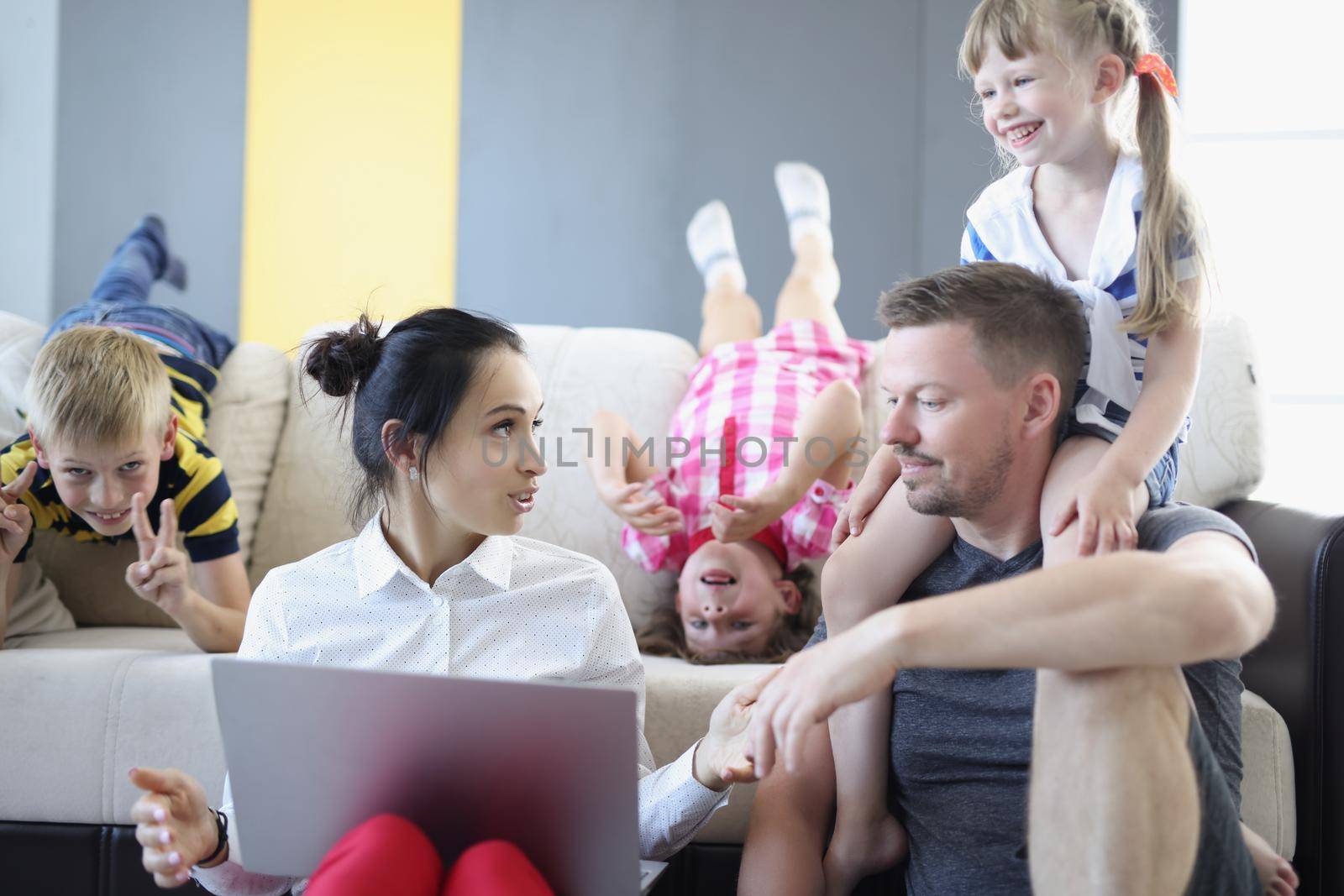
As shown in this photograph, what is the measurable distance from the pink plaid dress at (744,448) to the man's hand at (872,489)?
1.91 feet

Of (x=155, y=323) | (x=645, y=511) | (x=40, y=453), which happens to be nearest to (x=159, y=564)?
(x=40, y=453)

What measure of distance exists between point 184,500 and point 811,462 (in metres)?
1.07

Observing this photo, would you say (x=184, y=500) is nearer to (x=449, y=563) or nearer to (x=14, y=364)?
(x=14, y=364)

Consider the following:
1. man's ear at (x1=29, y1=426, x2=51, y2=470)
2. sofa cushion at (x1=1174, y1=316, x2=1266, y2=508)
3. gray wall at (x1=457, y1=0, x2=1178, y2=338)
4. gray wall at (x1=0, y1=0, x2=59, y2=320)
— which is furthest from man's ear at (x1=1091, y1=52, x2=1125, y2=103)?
gray wall at (x1=0, y1=0, x2=59, y2=320)

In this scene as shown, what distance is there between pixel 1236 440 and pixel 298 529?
5.65ft

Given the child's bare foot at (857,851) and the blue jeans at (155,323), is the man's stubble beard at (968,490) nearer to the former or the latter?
the child's bare foot at (857,851)

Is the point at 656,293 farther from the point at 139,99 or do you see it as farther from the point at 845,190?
the point at 139,99

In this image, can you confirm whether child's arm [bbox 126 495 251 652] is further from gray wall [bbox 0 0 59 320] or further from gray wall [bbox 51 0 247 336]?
gray wall [bbox 0 0 59 320]

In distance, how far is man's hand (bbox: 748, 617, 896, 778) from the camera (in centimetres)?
101

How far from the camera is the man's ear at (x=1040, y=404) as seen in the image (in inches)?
51.6

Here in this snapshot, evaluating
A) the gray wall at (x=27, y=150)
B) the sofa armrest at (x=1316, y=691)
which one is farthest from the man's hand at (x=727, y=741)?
the gray wall at (x=27, y=150)

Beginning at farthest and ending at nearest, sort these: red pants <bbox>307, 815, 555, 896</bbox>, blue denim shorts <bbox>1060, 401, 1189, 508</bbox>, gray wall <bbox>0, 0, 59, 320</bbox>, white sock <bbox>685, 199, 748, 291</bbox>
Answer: gray wall <bbox>0, 0, 59, 320</bbox> < white sock <bbox>685, 199, 748, 291</bbox> < blue denim shorts <bbox>1060, 401, 1189, 508</bbox> < red pants <bbox>307, 815, 555, 896</bbox>

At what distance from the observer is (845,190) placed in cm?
382

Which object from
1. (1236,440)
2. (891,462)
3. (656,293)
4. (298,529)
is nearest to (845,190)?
(656,293)
